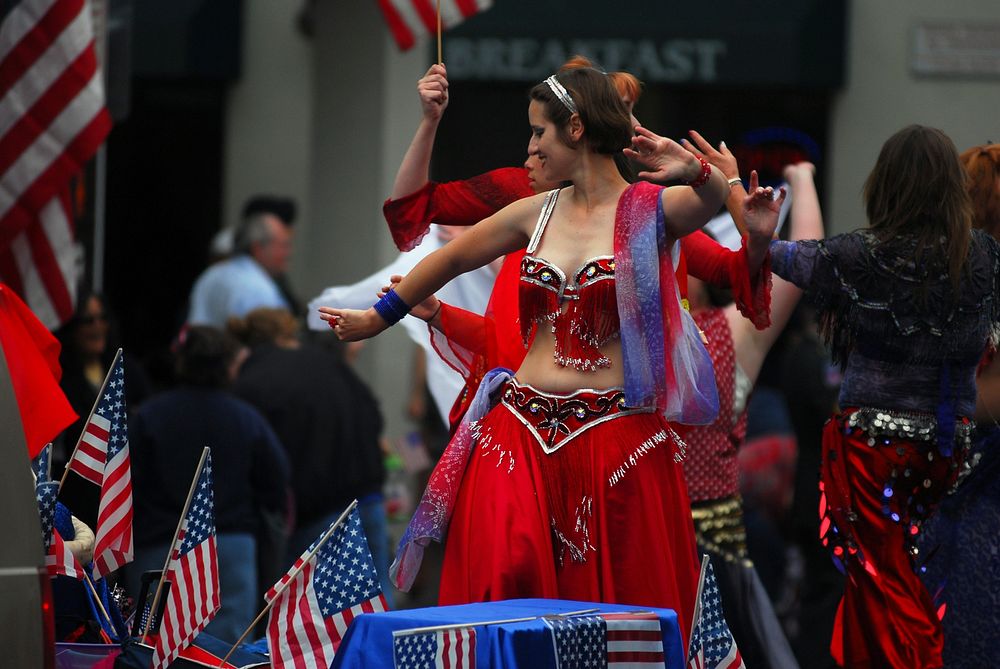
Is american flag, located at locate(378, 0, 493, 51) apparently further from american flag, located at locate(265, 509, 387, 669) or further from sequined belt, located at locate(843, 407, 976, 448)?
american flag, located at locate(265, 509, 387, 669)

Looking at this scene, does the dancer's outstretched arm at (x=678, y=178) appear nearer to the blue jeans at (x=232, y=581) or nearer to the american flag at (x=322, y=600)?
the american flag at (x=322, y=600)

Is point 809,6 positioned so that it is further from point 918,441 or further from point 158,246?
point 918,441

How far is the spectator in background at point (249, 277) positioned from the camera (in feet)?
37.0

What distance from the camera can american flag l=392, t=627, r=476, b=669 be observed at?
163 inches

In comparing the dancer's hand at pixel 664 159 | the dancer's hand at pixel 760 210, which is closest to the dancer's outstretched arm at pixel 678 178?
the dancer's hand at pixel 664 159

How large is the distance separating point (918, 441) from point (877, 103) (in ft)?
30.1

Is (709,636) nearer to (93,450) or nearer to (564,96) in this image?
(564,96)

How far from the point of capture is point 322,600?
481 cm

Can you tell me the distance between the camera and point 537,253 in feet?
16.9

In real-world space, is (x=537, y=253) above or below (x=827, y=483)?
above

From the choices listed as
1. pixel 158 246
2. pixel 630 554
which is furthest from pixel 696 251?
pixel 158 246

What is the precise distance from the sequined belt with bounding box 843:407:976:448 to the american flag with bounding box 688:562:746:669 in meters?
0.96

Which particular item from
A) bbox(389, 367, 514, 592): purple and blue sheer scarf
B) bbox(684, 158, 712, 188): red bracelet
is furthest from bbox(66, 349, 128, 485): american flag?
bbox(684, 158, 712, 188): red bracelet

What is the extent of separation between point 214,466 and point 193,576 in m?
3.49
